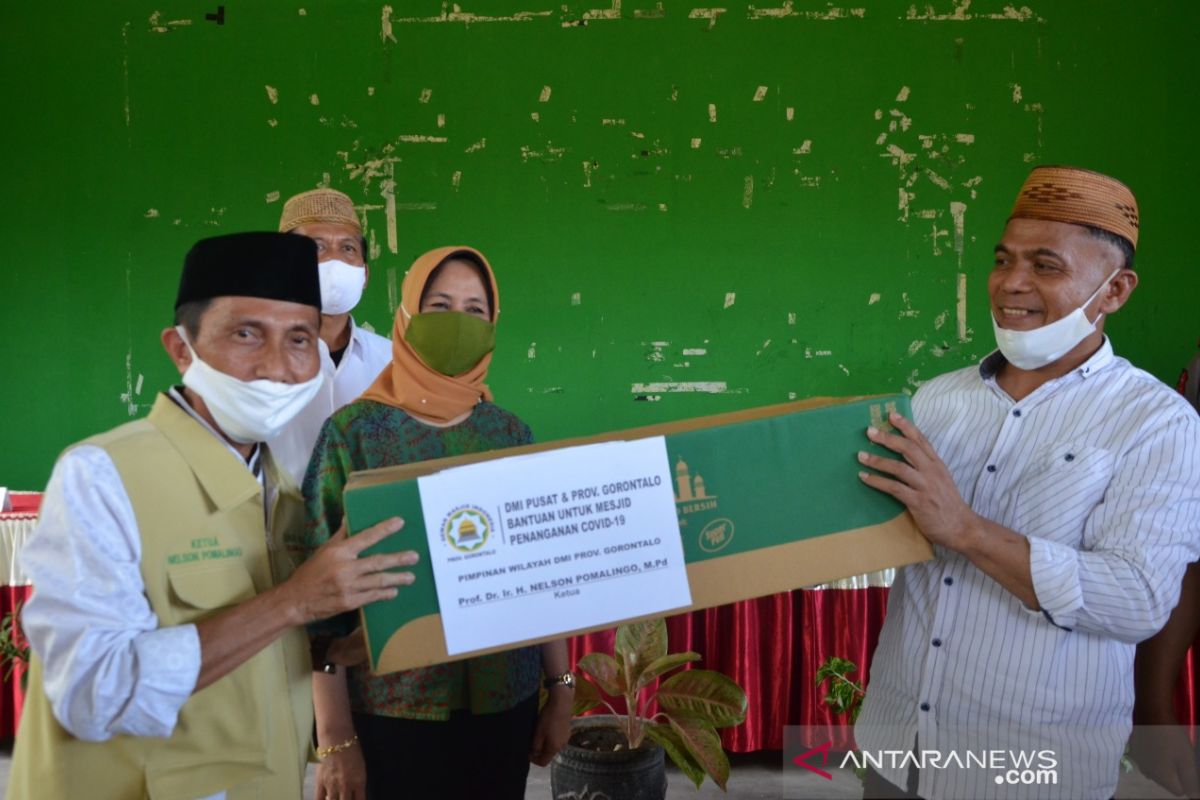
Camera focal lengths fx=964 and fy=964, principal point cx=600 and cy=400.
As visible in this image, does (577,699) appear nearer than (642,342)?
Yes

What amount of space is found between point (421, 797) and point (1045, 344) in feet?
3.95

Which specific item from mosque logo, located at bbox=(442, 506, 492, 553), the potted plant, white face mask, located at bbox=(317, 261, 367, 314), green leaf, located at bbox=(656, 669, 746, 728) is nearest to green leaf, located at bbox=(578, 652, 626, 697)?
the potted plant

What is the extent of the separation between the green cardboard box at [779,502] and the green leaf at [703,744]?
142cm

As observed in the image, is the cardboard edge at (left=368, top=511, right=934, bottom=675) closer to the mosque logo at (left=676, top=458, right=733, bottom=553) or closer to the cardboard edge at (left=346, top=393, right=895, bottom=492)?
the mosque logo at (left=676, top=458, right=733, bottom=553)

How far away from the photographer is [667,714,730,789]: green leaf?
2.57 meters

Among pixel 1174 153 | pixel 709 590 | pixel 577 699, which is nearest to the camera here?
Answer: pixel 709 590

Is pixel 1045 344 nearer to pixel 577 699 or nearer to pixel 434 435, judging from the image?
pixel 434 435

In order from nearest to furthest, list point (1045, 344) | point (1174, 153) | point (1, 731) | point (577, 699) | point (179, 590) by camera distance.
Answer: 1. point (179, 590)
2. point (1045, 344)
3. point (577, 699)
4. point (1, 731)
5. point (1174, 153)

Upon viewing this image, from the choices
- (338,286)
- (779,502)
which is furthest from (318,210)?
(779,502)

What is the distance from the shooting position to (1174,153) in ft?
13.4

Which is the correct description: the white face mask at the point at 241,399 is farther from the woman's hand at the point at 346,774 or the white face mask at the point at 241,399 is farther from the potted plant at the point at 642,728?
the potted plant at the point at 642,728

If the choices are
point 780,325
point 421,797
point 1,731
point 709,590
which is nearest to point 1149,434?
point 709,590

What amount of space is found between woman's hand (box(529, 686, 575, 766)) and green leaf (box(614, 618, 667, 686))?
1.05 metres

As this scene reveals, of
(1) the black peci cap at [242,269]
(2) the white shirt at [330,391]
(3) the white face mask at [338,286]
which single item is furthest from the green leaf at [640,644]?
(1) the black peci cap at [242,269]
